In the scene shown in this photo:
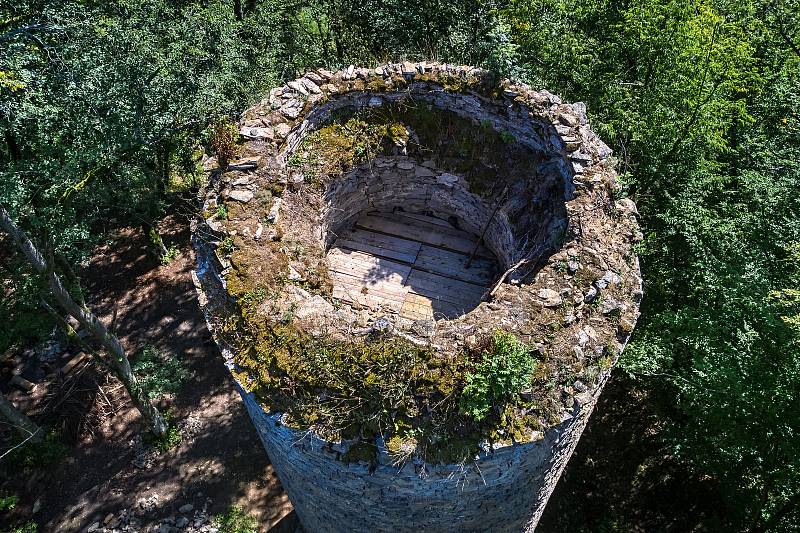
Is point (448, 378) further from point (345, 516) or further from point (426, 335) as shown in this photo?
point (345, 516)

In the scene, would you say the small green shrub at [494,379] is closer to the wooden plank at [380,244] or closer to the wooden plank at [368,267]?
the wooden plank at [368,267]

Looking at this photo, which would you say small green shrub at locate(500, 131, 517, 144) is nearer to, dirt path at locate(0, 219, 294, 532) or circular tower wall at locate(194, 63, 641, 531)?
circular tower wall at locate(194, 63, 641, 531)

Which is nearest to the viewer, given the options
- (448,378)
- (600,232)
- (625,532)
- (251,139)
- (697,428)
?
(448,378)

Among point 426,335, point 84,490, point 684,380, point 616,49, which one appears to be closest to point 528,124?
point 426,335

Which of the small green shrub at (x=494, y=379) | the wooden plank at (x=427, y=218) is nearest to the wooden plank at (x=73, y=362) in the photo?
the wooden plank at (x=427, y=218)

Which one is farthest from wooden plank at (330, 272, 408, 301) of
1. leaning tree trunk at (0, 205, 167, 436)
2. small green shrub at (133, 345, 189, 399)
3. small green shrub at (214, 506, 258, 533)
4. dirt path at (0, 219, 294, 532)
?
small green shrub at (214, 506, 258, 533)

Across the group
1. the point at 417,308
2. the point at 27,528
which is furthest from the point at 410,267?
the point at 27,528

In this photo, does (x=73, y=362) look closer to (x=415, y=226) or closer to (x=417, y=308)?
(x=415, y=226)

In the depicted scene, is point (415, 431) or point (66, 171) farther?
point (66, 171)
